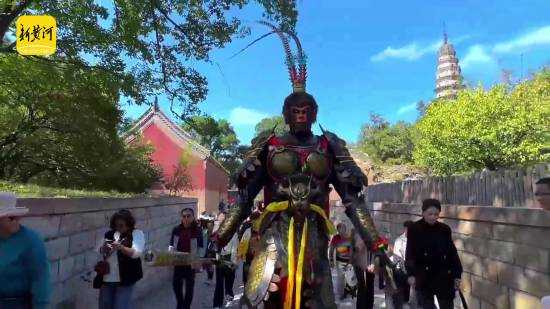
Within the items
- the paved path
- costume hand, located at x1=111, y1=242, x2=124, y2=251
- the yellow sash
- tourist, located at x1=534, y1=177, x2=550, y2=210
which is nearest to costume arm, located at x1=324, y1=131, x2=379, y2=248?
the yellow sash

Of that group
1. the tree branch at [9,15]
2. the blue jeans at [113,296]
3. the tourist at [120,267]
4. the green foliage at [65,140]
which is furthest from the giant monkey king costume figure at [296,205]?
the green foliage at [65,140]

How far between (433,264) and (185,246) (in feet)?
14.0

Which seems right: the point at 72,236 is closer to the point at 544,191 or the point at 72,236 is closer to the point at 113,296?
the point at 113,296

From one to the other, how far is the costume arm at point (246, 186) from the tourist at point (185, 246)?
4.09 m

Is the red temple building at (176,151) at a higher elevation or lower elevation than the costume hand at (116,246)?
higher

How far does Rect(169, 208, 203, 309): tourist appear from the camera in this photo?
7.93m

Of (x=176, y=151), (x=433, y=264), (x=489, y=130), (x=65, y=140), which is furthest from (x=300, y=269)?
(x=176, y=151)

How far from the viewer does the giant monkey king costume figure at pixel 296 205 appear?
364cm

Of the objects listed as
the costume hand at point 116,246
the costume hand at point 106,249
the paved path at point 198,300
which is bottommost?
the paved path at point 198,300

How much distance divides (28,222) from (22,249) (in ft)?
6.52

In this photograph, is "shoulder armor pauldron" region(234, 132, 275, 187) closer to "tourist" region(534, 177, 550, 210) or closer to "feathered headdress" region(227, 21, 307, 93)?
"feathered headdress" region(227, 21, 307, 93)

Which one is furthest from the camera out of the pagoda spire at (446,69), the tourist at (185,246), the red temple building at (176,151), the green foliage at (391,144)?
the pagoda spire at (446,69)

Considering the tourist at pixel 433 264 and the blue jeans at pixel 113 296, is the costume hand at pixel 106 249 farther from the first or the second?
the tourist at pixel 433 264

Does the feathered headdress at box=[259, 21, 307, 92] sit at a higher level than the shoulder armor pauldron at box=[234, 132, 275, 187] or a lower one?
higher
